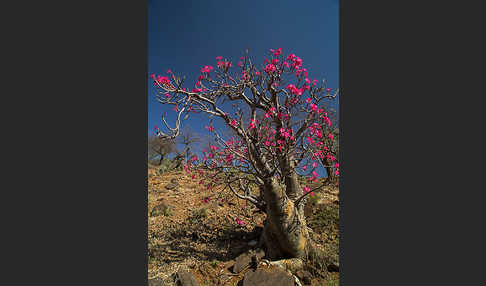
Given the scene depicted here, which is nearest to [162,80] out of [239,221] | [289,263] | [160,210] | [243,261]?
[243,261]

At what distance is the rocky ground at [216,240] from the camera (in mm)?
2438

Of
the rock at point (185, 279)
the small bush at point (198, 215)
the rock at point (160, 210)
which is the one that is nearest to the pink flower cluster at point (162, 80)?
the rock at point (185, 279)

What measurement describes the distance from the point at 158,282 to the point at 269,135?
223 centimetres

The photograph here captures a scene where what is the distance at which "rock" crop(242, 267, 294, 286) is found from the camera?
2.19 meters

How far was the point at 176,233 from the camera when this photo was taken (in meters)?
3.88

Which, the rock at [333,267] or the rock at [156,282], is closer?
the rock at [156,282]

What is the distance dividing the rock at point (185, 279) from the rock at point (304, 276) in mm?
1206

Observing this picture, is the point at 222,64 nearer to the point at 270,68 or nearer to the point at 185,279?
the point at 270,68

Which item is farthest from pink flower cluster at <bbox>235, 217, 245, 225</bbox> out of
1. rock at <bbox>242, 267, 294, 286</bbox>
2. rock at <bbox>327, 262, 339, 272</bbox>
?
rock at <bbox>327, 262, 339, 272</bbox>

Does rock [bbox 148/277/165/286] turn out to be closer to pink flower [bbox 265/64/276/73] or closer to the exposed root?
the exposed root

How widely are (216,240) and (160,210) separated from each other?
1.80 meters

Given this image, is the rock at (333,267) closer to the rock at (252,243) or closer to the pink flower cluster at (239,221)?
the rock at (252,243)

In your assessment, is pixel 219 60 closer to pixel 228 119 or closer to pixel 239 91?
pixel 239 91
